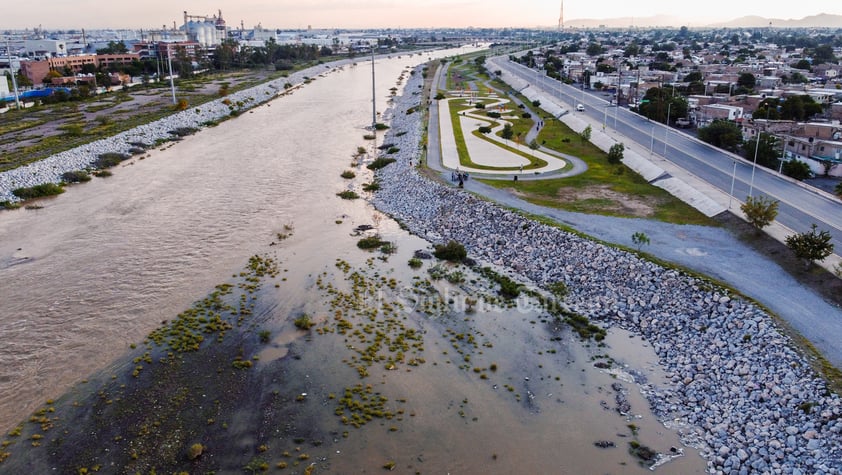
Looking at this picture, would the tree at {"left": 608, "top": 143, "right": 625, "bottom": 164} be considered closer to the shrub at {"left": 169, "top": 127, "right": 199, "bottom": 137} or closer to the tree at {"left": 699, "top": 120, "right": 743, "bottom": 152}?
the tree at {"left": 699, "top": 120, "right": 743, "bottom": 152}

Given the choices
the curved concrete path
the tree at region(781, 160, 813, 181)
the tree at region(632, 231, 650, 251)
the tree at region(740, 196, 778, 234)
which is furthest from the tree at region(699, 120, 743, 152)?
the tree at region(632, 231, 650, 251)

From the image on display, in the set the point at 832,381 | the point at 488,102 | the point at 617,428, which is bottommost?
the point at 617,428

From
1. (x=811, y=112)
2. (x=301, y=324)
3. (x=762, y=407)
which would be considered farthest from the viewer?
(x=811, y=112)

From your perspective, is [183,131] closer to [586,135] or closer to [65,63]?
[586,135]

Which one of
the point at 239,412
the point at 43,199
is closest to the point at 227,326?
the point at 239,412

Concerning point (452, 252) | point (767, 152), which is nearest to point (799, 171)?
point (767, 152)

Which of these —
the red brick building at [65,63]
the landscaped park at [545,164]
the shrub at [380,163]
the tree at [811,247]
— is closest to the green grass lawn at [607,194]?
the landscaped park at [545,164]

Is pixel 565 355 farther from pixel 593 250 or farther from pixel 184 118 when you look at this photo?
pixel 184 118

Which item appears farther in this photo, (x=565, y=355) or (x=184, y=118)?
(x=184, y=118)
